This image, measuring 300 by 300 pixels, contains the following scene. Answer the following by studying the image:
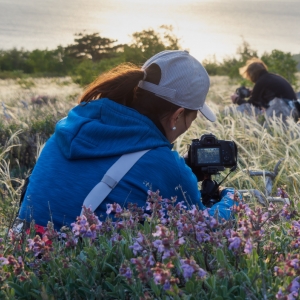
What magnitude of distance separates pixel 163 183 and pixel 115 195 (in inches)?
8.0

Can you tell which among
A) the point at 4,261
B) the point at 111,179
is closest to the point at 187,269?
the point at 4,261

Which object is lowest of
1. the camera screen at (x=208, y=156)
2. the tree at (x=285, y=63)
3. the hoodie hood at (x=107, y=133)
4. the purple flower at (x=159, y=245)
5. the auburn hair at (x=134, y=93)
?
the tree at (x=285, y=63)

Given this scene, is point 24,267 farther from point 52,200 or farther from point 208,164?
point 208,164

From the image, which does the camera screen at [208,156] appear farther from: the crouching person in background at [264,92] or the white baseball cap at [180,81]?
the crouching person in background at [264,92]

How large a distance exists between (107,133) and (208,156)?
0.60 meters

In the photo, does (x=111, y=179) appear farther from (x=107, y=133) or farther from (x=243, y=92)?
(x=243, y=92)

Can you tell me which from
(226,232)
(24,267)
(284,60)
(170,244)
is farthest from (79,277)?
(284,60)

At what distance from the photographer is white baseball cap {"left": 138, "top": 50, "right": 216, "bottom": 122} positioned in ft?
8.23

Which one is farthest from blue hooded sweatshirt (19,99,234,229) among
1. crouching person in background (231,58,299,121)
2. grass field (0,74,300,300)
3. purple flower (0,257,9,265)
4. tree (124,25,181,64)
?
tree (124,25,181,64)

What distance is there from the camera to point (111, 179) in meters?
2.26

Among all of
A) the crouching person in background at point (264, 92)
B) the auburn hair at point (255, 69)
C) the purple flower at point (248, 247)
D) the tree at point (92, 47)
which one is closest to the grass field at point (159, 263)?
the purple flower at point (248, 247)

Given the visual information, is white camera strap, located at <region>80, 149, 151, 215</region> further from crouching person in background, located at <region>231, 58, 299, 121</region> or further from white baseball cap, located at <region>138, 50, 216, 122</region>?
crouching person in background, located at <region>231, 58, 299, 121</region>

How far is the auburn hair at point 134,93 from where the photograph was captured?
247 centimetres

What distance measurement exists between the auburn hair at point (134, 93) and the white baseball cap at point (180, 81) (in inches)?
1.1
